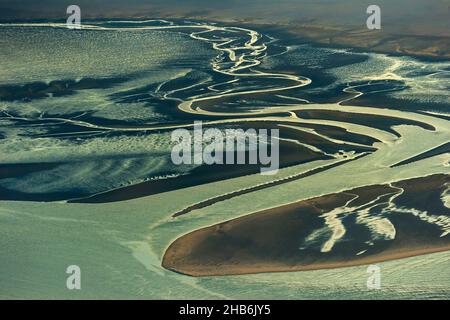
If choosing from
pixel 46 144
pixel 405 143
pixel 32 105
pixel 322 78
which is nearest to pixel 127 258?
pixel 46 144

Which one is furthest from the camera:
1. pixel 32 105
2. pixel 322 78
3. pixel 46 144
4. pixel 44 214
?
pixel 322 78

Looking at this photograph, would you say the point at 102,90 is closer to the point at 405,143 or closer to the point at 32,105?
the point at 32,105

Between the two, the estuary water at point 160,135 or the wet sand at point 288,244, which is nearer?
the estuary water at point 160,135

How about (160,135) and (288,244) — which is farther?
(160,135)

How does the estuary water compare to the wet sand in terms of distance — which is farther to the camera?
the wet sand

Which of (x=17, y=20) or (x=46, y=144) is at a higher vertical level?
(x=17, y=20)

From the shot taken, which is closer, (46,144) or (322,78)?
(46,144)

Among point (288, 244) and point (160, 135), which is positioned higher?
point (160, 135)

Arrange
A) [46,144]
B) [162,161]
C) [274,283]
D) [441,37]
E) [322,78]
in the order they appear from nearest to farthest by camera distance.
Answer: [274,283] < [162,161] < [46,144] < [322,78] < [441,37]
